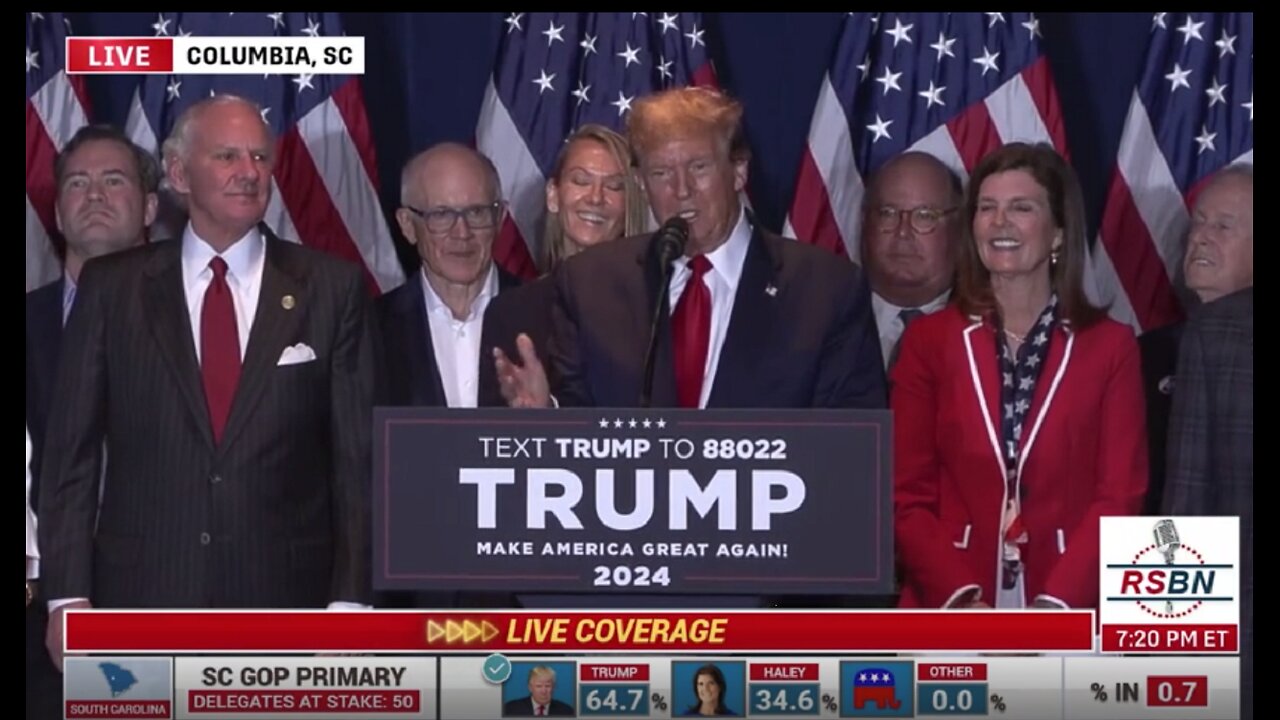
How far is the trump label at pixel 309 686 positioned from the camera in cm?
576

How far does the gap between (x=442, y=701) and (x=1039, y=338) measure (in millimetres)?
1833

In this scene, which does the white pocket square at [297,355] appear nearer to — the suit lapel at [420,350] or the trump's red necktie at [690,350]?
the suit lapel at [420,350]

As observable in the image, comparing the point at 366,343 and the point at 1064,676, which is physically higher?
the point at 366,343

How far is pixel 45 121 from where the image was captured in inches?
229

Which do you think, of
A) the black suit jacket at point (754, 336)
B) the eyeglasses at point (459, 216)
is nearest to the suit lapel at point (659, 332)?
the black suit jacket at point (754, 336)

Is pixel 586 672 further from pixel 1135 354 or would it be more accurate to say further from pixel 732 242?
pixel 1135 354

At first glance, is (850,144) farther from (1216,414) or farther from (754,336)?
(1216,414)

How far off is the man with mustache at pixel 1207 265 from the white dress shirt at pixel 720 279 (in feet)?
3.53

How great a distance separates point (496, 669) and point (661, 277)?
1114mm

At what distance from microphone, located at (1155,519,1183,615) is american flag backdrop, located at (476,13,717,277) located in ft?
5.47

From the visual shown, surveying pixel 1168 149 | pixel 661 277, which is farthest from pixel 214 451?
pixel 1168 149

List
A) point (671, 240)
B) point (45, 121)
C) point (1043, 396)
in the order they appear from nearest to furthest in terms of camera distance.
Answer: point (671, 240) < point (1043, 396) < point (45, 121)

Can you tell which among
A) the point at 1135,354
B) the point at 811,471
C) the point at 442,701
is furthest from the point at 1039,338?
the point at 442,701

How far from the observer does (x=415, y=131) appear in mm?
5762
